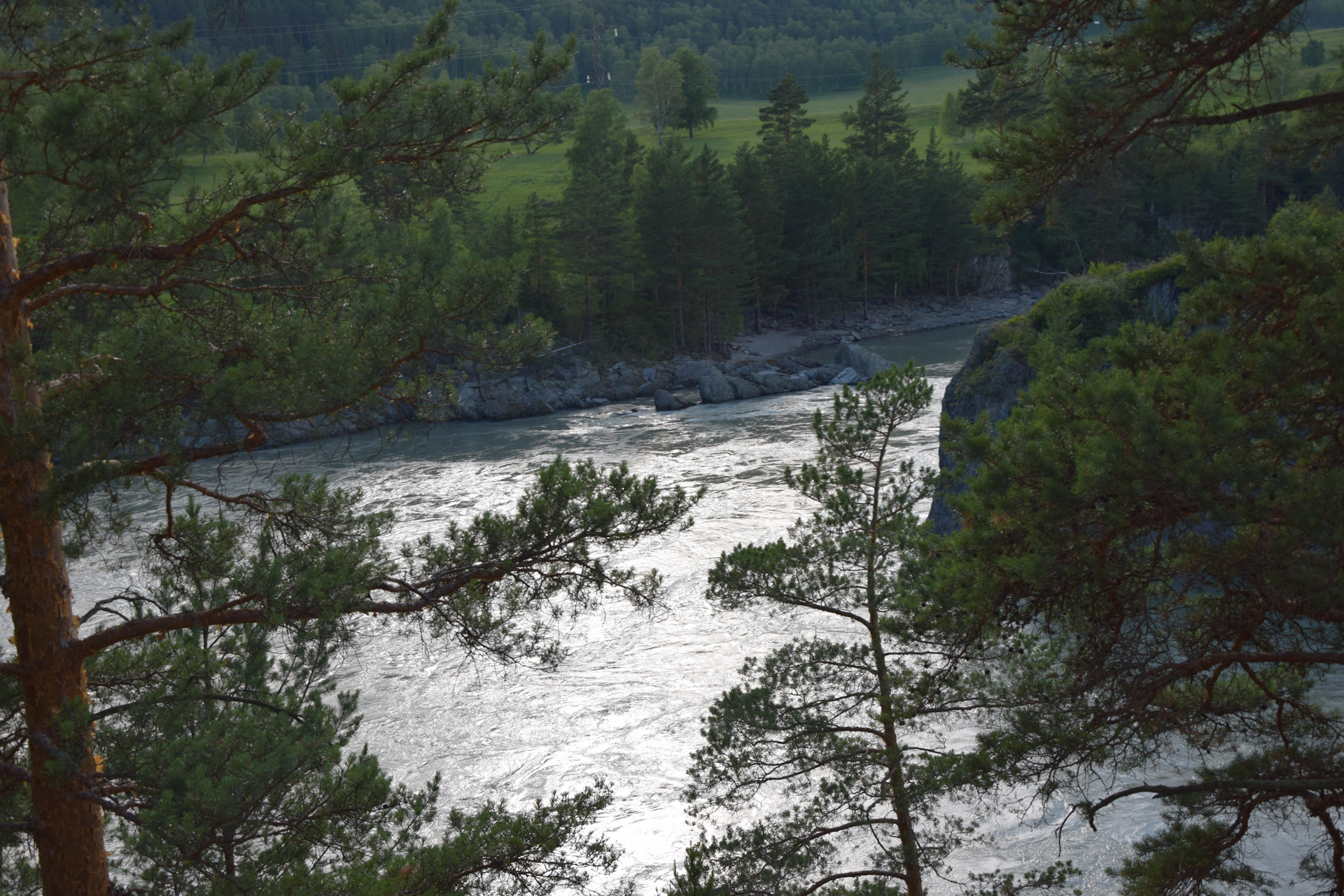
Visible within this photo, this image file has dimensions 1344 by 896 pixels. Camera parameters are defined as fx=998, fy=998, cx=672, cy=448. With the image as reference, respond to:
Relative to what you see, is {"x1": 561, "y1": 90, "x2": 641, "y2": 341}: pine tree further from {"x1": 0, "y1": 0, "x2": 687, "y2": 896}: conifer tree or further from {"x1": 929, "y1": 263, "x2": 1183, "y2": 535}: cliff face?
{"x1": 0, "y1": 0, "x2": 687, "y2": 896}: conifer tree

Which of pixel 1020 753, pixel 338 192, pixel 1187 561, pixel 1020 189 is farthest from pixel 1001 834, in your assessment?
pixel 338 192

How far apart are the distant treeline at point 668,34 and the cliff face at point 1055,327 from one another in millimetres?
63229

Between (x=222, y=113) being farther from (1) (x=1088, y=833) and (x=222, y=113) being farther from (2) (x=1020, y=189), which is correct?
(1) (x=1088, y=833)

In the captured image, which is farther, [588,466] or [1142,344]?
[588,466]

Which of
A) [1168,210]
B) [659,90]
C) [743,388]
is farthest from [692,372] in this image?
[659,90]

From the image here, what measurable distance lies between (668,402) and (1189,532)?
31568 millimetres

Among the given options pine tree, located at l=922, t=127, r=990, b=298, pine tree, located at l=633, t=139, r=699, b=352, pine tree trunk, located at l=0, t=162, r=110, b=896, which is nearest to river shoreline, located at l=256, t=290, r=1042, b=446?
pine tree, located at l=633, t=139, r=699, b=352

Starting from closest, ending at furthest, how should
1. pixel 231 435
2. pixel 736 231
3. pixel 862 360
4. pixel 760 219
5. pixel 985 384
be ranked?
pixel 231 435
pixel 985 384
pixel 862 360
pixel 736 231
pixel 760 219

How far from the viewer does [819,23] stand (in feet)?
514

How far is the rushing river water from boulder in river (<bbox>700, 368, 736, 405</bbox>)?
33.8 feet

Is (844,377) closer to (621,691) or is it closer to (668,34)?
(621,691)

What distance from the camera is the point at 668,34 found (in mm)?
144375

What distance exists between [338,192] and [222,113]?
0.85 metres

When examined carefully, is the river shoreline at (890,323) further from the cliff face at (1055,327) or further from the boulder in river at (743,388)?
the cliff face at (1055,327)
